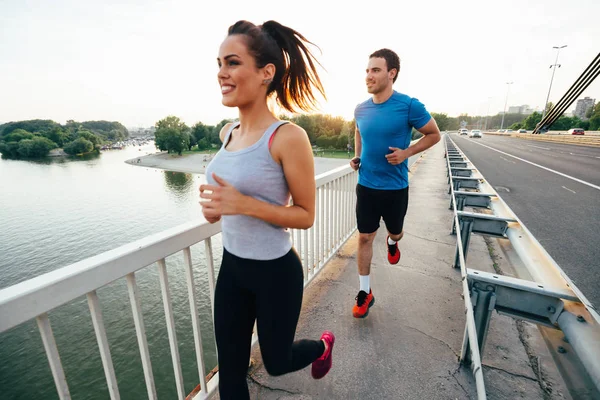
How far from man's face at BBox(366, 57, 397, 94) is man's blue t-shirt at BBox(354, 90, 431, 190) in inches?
4.8

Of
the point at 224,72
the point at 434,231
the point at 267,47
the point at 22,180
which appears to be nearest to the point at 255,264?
the point at 224,72

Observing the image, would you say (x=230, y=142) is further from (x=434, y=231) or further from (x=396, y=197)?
(x=434, y=231)

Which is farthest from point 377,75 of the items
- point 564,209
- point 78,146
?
point 78,146

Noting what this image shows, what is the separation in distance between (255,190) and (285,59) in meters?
0.65

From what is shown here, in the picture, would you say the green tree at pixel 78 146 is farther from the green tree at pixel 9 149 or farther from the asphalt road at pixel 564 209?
the asphalt road at pixel 564 209

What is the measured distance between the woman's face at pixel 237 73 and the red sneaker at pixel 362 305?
1895 mm

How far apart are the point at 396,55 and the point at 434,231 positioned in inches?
111

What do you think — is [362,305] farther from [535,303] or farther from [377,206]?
[535,303]

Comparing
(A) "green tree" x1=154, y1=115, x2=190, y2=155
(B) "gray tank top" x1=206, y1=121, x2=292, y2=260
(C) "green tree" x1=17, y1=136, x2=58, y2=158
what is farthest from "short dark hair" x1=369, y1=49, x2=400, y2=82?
(C) "green tree" x1=17, y1=136, x2=58, y2=158

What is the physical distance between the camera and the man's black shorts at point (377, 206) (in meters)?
2.42

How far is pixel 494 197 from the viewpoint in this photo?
305 cm

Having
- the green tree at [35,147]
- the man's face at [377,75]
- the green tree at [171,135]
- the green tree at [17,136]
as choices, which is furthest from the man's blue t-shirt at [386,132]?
the green tree at [17,136]

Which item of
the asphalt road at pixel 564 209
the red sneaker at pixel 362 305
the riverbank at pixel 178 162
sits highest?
the red sneaker at pixel 362 305

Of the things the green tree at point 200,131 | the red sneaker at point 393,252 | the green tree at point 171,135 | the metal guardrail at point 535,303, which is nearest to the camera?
the metal guardrail at point 535,303
